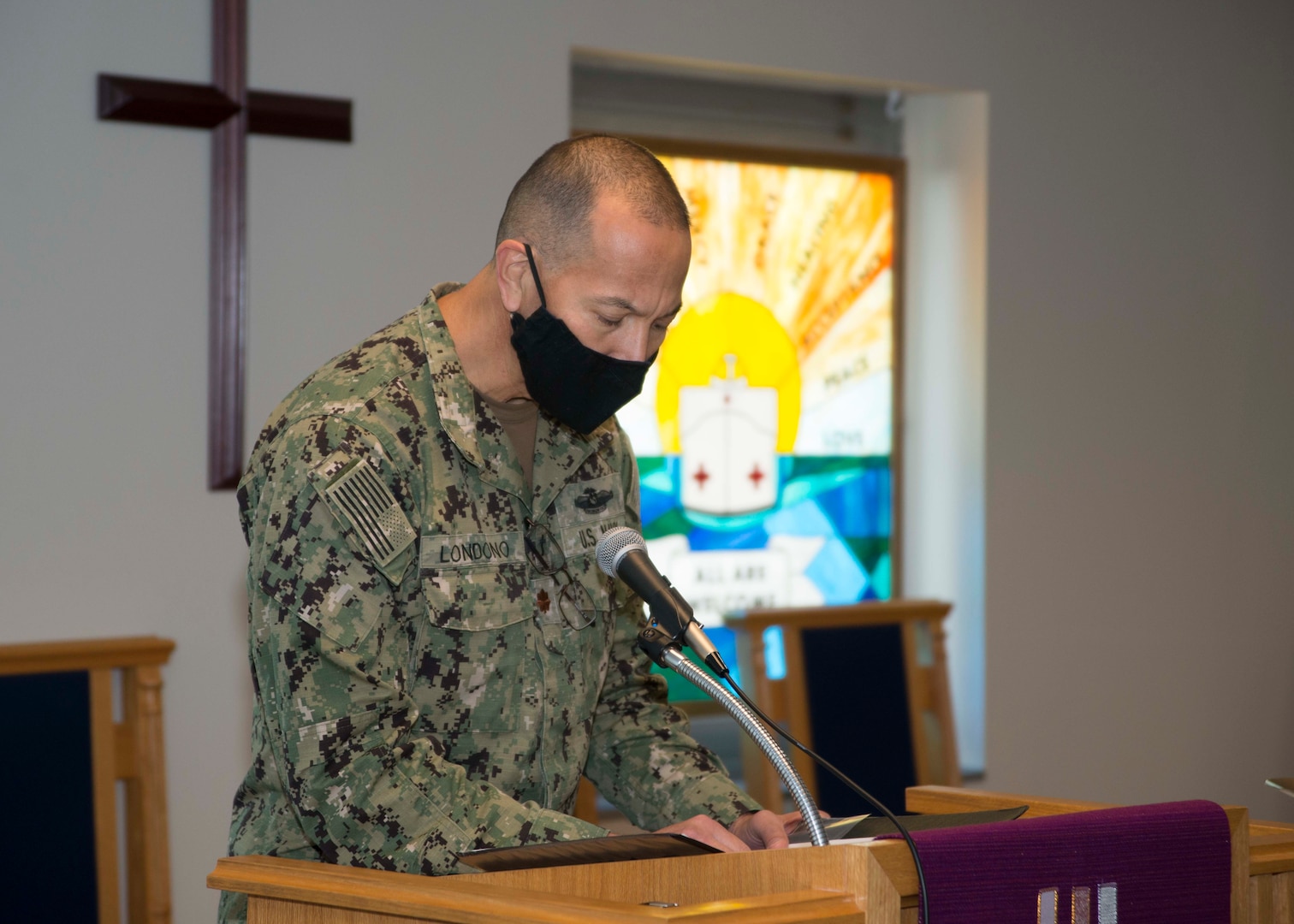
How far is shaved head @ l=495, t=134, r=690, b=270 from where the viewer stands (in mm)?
1527

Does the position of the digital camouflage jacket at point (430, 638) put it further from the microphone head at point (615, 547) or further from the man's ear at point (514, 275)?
the microphone head at point (615, 547)

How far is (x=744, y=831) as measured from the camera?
153 cm

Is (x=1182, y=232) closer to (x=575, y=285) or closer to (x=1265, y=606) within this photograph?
(x=1265, y=606)

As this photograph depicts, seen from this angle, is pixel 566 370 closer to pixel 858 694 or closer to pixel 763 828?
pixel 763 828

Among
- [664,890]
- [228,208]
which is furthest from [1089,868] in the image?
[228,208]

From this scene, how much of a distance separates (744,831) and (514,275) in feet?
2.27

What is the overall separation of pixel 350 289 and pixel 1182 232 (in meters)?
2.62

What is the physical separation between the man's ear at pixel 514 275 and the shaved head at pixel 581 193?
0.07ft

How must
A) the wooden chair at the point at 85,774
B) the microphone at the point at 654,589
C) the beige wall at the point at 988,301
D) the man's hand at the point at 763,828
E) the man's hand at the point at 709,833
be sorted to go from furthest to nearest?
the beige wall at the point at 988,301 < the wooden chair at the point at 85,774 < the man's hand at the point at 763,828 < the man's hand at the point at 709,833 < the microphone at the point at 654,589

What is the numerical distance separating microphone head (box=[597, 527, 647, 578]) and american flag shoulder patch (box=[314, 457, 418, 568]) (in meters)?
0.27

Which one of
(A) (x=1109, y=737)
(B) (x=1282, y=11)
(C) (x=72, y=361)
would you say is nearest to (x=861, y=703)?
(A) (x=1109, y=737)

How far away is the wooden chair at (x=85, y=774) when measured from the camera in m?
2.56

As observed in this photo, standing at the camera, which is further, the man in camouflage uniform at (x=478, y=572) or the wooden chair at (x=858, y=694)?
the wooden chair at (x=858, y=694)

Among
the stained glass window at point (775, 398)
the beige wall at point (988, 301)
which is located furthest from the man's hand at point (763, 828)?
the stained glass window at point (775, 398)
